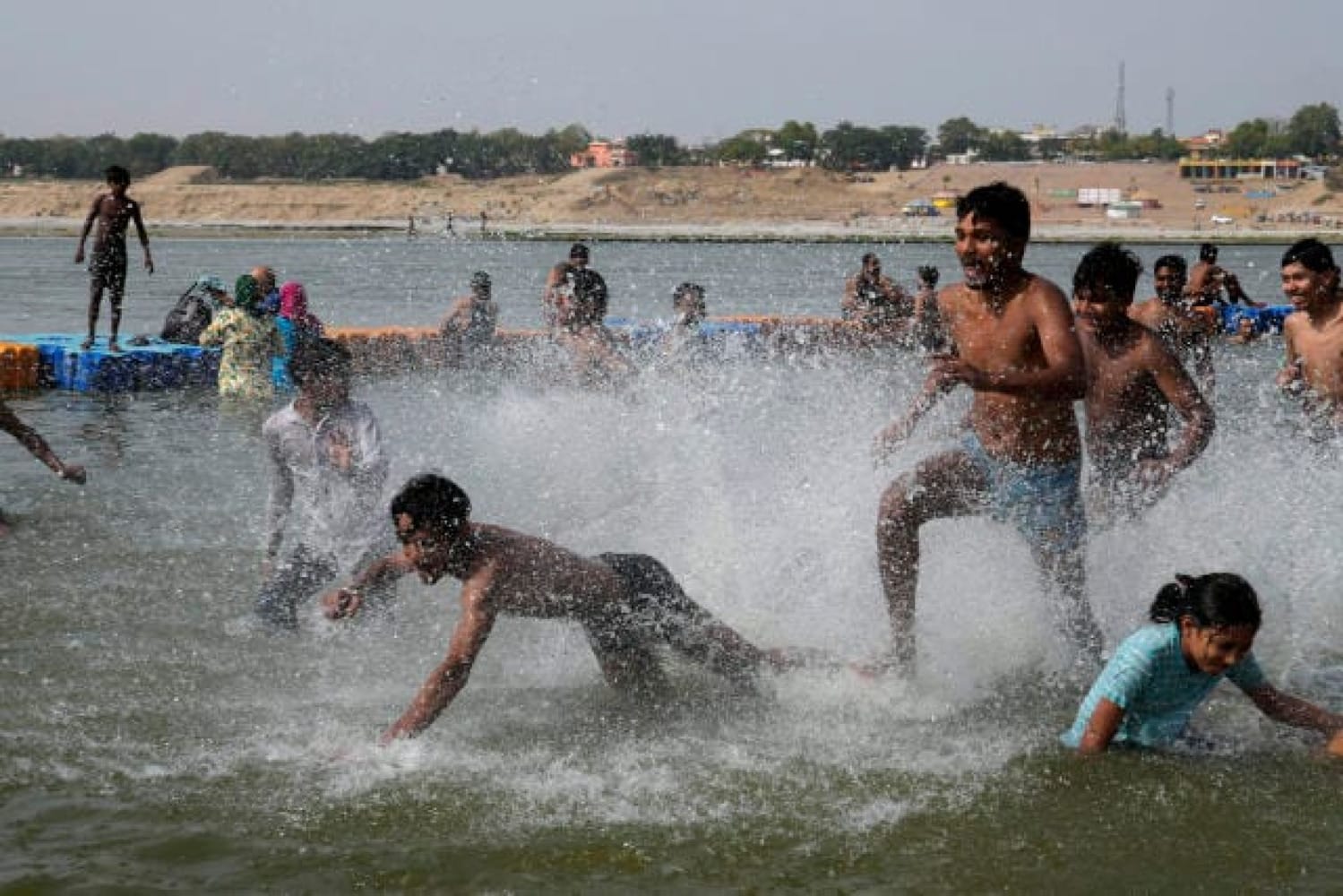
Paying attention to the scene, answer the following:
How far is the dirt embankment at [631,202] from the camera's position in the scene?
287ft

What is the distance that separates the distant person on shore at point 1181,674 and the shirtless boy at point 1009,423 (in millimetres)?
648

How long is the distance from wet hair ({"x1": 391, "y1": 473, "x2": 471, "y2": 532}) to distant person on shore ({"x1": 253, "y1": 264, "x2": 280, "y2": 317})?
966 cm

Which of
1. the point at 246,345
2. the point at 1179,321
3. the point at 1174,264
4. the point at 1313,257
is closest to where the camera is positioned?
the point at 1313,257

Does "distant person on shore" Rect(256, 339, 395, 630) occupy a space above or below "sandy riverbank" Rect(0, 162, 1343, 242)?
below

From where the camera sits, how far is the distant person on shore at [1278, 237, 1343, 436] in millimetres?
7145

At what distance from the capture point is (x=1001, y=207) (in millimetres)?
5512

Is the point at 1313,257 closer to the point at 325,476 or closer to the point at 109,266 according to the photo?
the point at 325,476

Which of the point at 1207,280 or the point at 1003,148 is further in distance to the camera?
the point at 1003,148

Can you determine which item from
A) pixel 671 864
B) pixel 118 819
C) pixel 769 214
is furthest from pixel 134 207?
pixel 769 214

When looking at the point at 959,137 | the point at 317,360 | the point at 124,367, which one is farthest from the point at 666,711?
the point at 959,137

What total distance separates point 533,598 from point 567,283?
7.43 meters

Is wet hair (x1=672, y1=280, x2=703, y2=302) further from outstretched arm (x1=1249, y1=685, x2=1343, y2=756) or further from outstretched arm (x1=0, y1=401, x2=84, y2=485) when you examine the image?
outstretched arm (x1=1249, y1=685, x2=1343, y2=756)

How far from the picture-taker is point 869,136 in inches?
4656

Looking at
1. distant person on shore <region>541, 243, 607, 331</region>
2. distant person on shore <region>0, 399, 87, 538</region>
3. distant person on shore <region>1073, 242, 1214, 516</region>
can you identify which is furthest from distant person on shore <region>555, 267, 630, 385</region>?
distant person on shore <region>1073, 242, 1214, 516</region>
